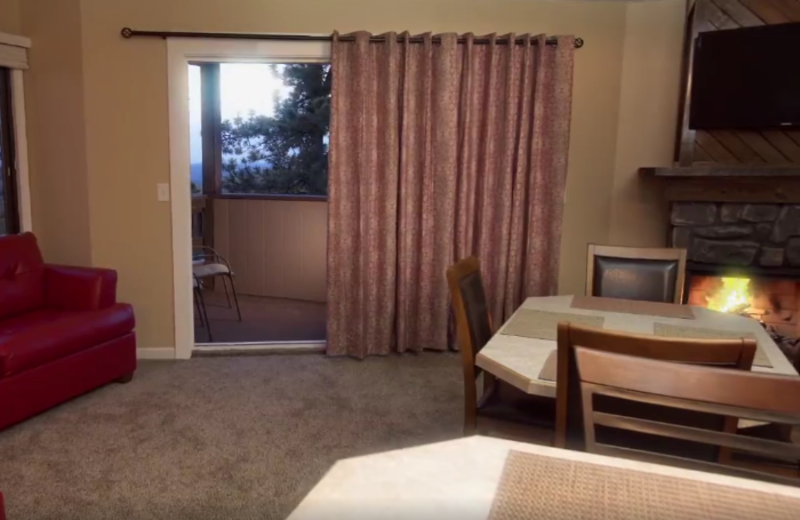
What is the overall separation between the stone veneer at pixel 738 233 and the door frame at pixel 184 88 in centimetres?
249

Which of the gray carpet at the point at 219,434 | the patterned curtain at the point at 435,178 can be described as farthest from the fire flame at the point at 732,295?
the gray carpet at the point at 219,434

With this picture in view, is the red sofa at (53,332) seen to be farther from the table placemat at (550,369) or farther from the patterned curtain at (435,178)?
the table placemat at (550,369)

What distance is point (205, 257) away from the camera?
5875 mm

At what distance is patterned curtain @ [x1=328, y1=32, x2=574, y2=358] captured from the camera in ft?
13.1

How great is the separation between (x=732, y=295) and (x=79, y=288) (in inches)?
154

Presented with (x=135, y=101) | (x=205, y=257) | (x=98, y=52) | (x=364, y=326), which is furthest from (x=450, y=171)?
(x=205, y=257)

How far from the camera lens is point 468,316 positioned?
2.31 m

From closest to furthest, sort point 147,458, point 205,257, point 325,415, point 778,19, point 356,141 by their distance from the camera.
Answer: point 147,458 < point 325,415 < point 778,19 < point 356,141 < point 205,257

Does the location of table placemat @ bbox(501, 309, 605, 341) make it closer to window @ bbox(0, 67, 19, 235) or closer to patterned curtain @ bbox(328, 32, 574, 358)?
patterned curtain @ bbox(328, 32, 574, 358)

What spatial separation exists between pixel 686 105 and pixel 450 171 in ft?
5.01

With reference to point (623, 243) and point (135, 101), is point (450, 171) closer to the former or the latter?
point (623, 243)

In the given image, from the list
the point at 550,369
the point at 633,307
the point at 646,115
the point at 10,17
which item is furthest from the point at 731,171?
the point at 10,17

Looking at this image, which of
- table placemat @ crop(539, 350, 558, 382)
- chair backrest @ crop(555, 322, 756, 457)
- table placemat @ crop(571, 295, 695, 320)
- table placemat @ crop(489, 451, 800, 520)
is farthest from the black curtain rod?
table placemat @ crop(489, 451, 800, 520)

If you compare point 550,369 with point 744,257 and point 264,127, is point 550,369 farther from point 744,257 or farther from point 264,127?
point 264,127
